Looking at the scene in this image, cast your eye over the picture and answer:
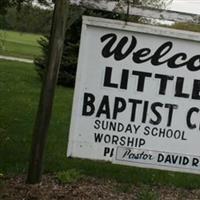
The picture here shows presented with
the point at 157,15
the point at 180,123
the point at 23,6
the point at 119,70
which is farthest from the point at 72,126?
the point at 23,6

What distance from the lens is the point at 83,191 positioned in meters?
5.57

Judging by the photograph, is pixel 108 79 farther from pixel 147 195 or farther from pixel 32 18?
pixel 32 18

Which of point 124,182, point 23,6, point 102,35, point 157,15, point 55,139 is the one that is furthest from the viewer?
point 55,139

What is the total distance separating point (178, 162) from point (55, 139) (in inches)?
130

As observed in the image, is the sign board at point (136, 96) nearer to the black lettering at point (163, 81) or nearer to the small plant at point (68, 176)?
the black lettering at point (163, 81)

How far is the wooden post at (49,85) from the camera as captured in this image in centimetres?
536

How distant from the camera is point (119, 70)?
17.0 feet

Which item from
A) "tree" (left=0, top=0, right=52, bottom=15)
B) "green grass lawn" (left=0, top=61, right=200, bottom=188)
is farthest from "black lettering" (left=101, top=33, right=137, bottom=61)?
"tree" (left=0, top=0, right=52, bottom=15)

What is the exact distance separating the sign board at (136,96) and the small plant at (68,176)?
1.78 feet

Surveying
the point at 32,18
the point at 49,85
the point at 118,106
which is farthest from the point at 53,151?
the point at 118,106

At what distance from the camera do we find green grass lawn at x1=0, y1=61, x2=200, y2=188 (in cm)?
636

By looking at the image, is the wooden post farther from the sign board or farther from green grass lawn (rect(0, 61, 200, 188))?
green grass lawn (rect(0, 61, 200, 188))

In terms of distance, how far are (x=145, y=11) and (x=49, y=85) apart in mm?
1104

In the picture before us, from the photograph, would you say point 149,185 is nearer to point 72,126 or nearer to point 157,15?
point 72,126
